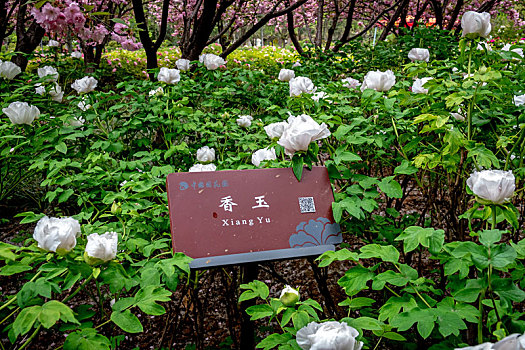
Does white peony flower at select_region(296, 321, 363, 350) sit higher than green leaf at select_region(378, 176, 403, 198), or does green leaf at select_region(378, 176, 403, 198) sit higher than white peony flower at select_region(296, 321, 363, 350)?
green leaf at select_region(378, 176, 403, 198)

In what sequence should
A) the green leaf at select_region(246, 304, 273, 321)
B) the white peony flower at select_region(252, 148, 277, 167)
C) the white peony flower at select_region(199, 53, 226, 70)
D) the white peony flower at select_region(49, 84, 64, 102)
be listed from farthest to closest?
the white peony flower at select_region(199, 53, 226, 70) → the white peony flower at select_region(49, 84, 64, 102) → the white peony flower at select_region(252, 148, 277, 167) → the green leaf at select_region(246, 304, 273, 321)

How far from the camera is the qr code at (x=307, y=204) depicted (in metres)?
1.45

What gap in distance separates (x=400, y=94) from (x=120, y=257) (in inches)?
56.6

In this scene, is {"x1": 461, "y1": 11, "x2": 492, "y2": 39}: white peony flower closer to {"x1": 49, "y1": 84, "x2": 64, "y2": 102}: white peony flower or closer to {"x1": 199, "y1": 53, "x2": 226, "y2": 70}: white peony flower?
Answer: {"x1": 199, "y1": 53, "x2": 226, "y2": 70}: white peony flower

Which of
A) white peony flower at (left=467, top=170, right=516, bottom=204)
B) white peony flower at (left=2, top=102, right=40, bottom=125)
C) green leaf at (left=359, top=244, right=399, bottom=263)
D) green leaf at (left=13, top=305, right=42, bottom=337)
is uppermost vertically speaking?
white peony flower at (left=2, top=102, right=40, bottom=125)

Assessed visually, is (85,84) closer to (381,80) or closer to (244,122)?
(244,122)

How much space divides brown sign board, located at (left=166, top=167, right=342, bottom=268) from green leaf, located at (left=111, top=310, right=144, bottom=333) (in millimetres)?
294

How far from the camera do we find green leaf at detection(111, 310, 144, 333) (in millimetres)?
976

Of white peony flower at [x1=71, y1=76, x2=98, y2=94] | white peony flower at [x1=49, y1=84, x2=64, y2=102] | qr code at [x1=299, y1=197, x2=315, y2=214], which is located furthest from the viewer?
white peony flower at [x1=49, y1=84, x2=64, y2=102]

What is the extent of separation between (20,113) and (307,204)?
1.59 meters

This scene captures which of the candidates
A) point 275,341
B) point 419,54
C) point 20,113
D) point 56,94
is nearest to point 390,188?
point 275,341

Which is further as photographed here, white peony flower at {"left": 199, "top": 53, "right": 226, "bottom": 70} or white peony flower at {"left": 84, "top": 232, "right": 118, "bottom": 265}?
white peony flower at {"left": 199, "top": 53, "right": 226, "bottom": 70}

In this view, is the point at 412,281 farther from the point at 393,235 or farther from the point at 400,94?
the point at 400,94

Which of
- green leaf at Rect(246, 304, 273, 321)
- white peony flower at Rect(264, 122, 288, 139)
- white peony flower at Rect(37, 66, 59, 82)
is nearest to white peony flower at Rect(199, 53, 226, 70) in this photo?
white peony flower at Rect(37, 66, 59, 82)
